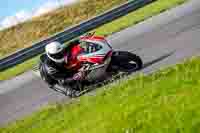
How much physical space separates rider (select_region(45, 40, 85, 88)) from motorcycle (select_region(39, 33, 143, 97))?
122 mm

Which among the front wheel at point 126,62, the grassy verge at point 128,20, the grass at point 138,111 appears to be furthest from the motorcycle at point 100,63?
the grassy verge at point 128,20

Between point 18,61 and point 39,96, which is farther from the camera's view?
point 18,61

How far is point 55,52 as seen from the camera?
1446 cm

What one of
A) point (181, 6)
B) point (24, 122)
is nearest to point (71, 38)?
point (181, 6)

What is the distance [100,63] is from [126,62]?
2.20 ft

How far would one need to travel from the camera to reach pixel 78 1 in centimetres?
3597

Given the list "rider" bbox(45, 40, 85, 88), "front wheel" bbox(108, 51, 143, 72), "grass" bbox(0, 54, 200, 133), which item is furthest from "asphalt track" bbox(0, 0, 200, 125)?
"grass" bbox(0, 54, 200, 133)

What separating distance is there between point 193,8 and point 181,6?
4.29 feet

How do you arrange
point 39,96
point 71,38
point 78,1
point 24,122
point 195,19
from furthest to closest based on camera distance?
point 78,1 → point 71,38 → point 195,19 → point 39,96 → point 24,122

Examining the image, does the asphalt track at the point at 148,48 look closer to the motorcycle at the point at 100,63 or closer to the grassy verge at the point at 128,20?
the motorcycle at the point at 100,63

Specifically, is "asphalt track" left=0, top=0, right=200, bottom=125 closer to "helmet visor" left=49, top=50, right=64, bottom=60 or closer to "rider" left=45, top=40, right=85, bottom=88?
"rider" left=45, top=40, right=85, bottom=88

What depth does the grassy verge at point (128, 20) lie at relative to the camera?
831 inches

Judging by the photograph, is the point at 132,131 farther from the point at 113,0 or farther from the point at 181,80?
the point at 113,0

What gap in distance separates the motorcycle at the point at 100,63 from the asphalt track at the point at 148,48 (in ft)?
1.29
